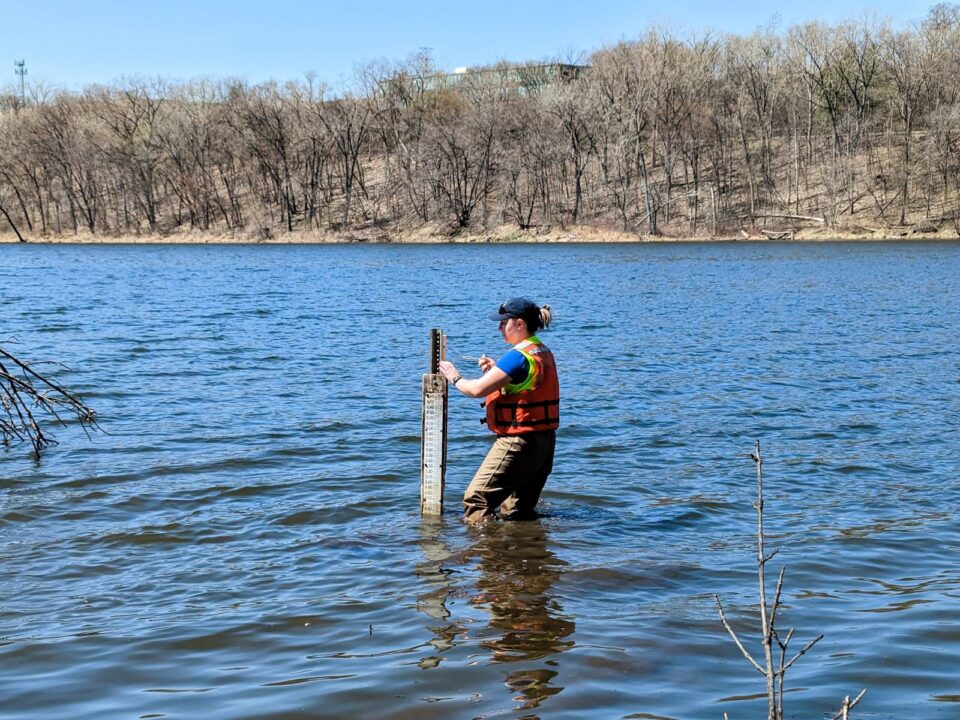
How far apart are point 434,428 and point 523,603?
7.27ft

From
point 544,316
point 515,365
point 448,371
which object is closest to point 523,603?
point 515,365

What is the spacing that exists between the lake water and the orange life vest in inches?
39.9

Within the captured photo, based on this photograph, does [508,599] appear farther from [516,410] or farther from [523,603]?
[516,410]

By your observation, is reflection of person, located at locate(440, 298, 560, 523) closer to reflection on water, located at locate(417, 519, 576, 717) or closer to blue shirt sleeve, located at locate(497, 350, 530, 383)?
blue shirt sleeve, located at locate(497, 350, 530, 383)

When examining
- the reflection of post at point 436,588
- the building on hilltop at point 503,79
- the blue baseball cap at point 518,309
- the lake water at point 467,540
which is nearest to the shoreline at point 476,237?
the building on hilltop at point 503,79

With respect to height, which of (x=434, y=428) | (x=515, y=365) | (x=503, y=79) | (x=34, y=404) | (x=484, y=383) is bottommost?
(x=434, y=428)

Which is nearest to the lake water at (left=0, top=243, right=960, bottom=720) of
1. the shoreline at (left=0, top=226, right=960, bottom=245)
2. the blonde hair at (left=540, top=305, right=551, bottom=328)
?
the blonde hair at (left=540, top=305, right=551, bottom=328)

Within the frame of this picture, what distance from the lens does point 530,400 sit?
8461 millimetres

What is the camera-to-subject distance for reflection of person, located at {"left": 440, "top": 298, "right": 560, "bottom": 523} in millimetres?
8266

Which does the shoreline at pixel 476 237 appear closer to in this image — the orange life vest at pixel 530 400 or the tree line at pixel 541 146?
the tree line at pixel 541 146

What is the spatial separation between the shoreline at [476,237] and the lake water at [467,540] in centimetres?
5287

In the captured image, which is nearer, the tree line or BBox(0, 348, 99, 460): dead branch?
BBox(0, 348, 99, 460): dead branch

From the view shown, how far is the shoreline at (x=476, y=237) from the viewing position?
7319cm

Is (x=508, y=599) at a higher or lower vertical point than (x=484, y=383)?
lower
